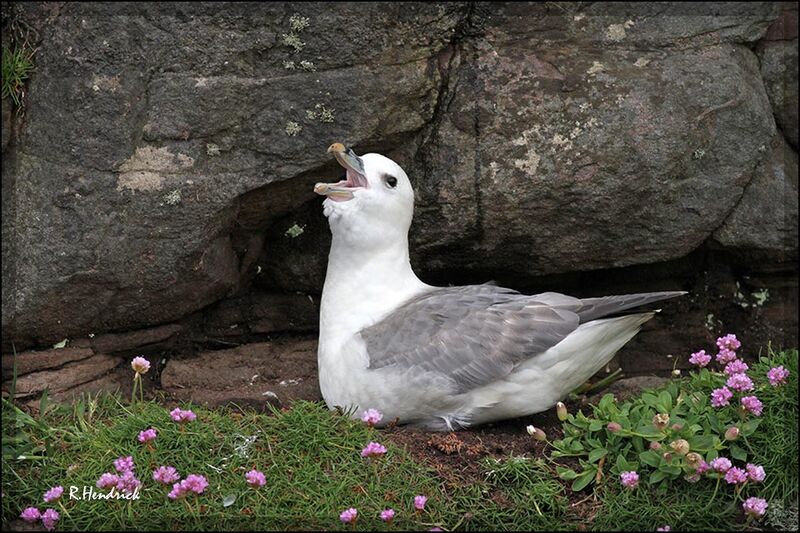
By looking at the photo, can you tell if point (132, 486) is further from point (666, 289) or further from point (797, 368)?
point (666, 289)

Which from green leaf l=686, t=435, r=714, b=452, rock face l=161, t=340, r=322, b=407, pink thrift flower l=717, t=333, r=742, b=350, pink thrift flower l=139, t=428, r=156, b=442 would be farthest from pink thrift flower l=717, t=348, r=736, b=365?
pink thrift flower l=139, t=428, r=156, b=442

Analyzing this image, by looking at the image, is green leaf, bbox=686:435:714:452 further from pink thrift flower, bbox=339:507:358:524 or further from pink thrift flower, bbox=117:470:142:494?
pink thrift flower, bbox=117:470:142:494

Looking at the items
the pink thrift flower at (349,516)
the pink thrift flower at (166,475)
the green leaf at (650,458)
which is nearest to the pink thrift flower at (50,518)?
the pink thrift flower at (166,475)

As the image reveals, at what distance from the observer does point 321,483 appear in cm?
359

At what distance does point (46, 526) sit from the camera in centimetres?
342

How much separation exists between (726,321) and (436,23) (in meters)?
2.01

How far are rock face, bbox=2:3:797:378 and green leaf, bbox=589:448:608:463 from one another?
1259 mm

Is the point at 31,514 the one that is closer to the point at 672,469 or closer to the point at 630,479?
the point at 630,479

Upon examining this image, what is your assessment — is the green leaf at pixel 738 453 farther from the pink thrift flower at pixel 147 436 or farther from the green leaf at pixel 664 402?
the pink thrift flower at pixel 147 436

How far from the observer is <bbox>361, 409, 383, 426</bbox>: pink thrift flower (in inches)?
148

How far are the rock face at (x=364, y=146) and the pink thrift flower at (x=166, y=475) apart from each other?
1131 mm

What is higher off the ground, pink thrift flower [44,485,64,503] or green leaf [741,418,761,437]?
green leaf [741,418,761,437]

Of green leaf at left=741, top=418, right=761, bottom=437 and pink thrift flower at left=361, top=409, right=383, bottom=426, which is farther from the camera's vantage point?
pink thrift flower at left=361, top=409, right=383, bottom=426

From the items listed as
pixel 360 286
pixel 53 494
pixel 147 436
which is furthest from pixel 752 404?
pixel 53 494
